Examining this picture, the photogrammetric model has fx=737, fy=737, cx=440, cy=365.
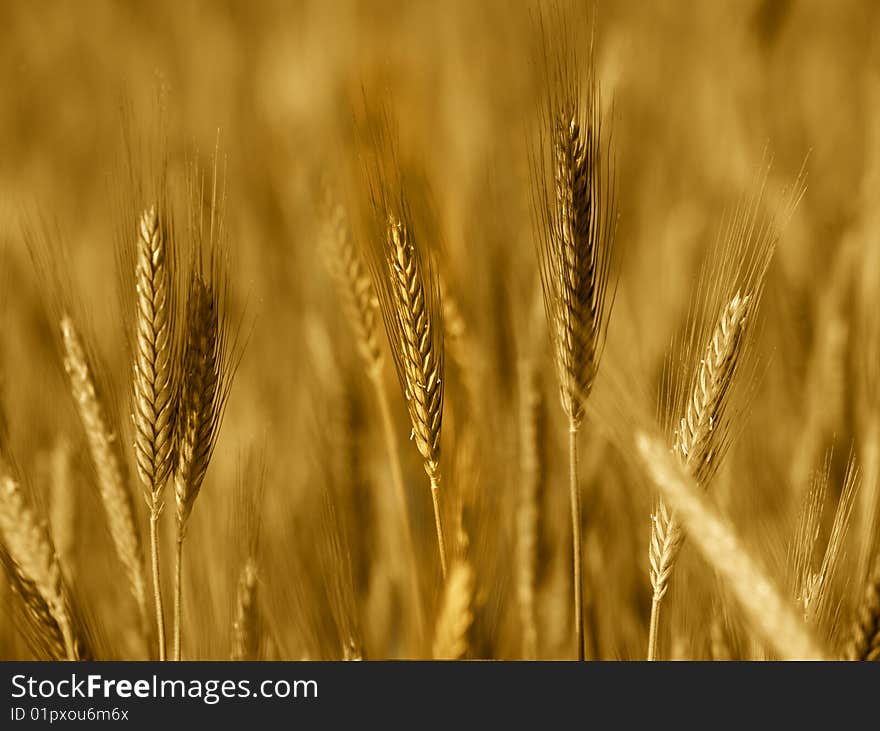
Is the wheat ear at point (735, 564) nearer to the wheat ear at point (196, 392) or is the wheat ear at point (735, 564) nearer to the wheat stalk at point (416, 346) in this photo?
the wheat stalk at point (416, 346)

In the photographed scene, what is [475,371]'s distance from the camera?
0.79 m

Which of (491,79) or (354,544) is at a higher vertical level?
(491,79)

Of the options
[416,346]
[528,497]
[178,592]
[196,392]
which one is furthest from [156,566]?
[528,497]

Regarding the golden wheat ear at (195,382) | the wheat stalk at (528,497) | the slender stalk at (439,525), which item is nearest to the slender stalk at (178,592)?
the golden wheat ear at (195,382)

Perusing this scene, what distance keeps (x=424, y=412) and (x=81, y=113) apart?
5.77 feet

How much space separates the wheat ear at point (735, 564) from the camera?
0.40 m

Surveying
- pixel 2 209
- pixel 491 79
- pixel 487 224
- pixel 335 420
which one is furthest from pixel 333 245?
pixel 491 79

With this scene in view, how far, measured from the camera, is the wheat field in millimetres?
548

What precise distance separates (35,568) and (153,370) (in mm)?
183

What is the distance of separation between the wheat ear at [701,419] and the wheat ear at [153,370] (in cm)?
36

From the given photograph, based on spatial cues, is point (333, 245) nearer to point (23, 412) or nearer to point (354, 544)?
point (354, 544)

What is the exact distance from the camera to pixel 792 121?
1.38 m

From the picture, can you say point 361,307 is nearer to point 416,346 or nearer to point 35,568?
point 416,346
